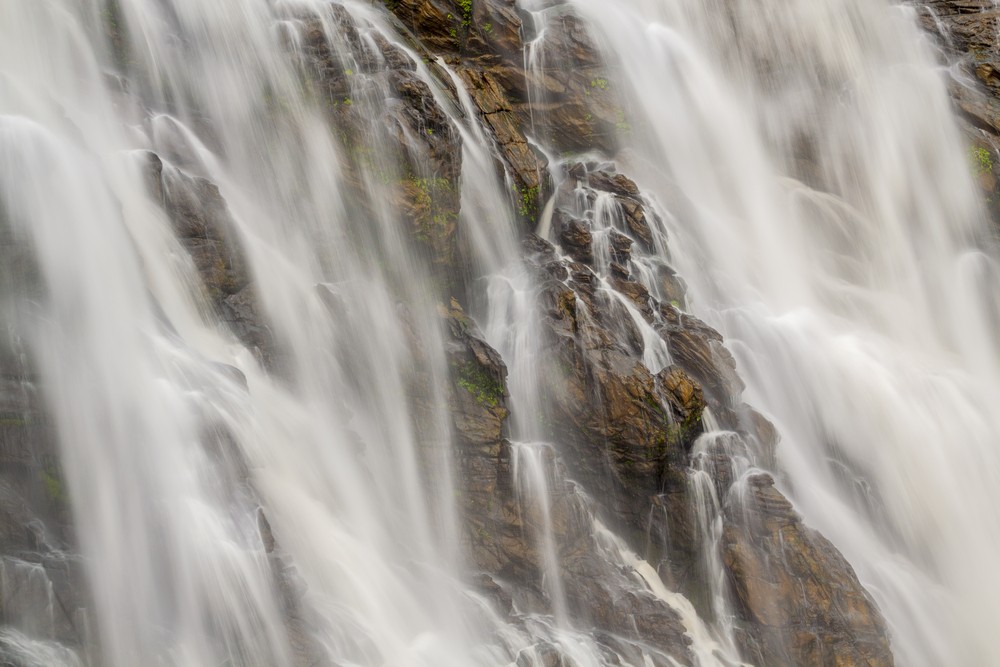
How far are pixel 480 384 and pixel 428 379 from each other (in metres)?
0.65

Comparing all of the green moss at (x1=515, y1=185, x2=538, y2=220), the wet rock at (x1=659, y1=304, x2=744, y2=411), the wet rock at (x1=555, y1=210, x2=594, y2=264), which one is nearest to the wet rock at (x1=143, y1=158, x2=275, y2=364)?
the green moss at (x1=515, y1=185, x2=538, y2=220)

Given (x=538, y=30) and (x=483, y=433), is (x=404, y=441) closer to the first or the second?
(x=483, y=433)

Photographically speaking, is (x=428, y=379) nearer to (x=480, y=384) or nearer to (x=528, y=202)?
(x=480, y=384)

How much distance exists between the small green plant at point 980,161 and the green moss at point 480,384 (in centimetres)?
1236

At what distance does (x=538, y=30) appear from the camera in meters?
16.7

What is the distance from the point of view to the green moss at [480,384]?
10844 millimetres

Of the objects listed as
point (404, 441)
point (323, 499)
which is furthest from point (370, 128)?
point (323, 499)

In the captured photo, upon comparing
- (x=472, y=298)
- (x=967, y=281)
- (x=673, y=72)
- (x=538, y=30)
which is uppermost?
(x=538, y=30)

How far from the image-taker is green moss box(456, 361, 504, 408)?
10844 millimetres

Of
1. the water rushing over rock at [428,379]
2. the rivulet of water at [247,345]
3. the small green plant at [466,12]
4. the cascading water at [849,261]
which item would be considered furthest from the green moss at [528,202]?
the small green plant at [466,12]

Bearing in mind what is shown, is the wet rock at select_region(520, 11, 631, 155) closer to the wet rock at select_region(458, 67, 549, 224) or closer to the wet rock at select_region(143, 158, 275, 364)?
the wet rock at select_region(458, 67, 549, 224)

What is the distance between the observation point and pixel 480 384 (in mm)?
10930

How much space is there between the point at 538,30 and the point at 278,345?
9287 millimetres

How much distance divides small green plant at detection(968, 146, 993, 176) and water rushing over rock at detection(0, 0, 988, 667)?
2664mm
